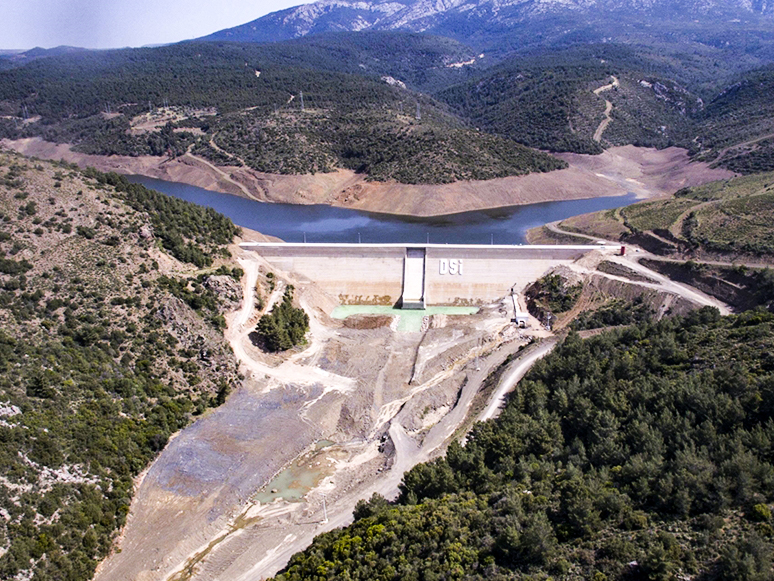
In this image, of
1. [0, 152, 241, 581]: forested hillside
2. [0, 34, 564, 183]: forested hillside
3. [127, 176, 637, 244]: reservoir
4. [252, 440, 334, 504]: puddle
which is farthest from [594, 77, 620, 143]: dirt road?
[252, 440, 334, 504]: puddle

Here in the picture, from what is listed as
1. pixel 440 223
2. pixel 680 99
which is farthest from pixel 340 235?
pixel 680 99

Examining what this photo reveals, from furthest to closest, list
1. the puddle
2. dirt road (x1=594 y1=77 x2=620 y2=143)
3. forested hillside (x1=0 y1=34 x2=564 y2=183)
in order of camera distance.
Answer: dirt road (x1=594 y1=77 x2=620 y2=143), forested hillside (x1=0 y1=34 x2=564 y2=183), the puddle

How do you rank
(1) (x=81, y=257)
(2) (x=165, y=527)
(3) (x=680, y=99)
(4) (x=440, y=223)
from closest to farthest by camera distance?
(2) (x=165, y=527) < (1) (x=81, y=257) < (4) (x=440, y=223) < (3) (x=680, y=99)

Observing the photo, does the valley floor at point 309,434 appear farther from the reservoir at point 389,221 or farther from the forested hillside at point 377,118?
the forested hillside at point 377,118

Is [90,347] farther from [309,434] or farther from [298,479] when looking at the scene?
[298,479]

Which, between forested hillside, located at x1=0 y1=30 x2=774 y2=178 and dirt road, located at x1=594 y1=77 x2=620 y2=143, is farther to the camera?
dirt road, located at x1=594 y1=77 x2=620 y2=143

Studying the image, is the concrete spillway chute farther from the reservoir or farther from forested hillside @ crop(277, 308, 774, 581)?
forested hillside @ crop(277, 308, 774, 581)

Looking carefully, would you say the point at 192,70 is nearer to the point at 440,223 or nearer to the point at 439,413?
the point at 440,223
